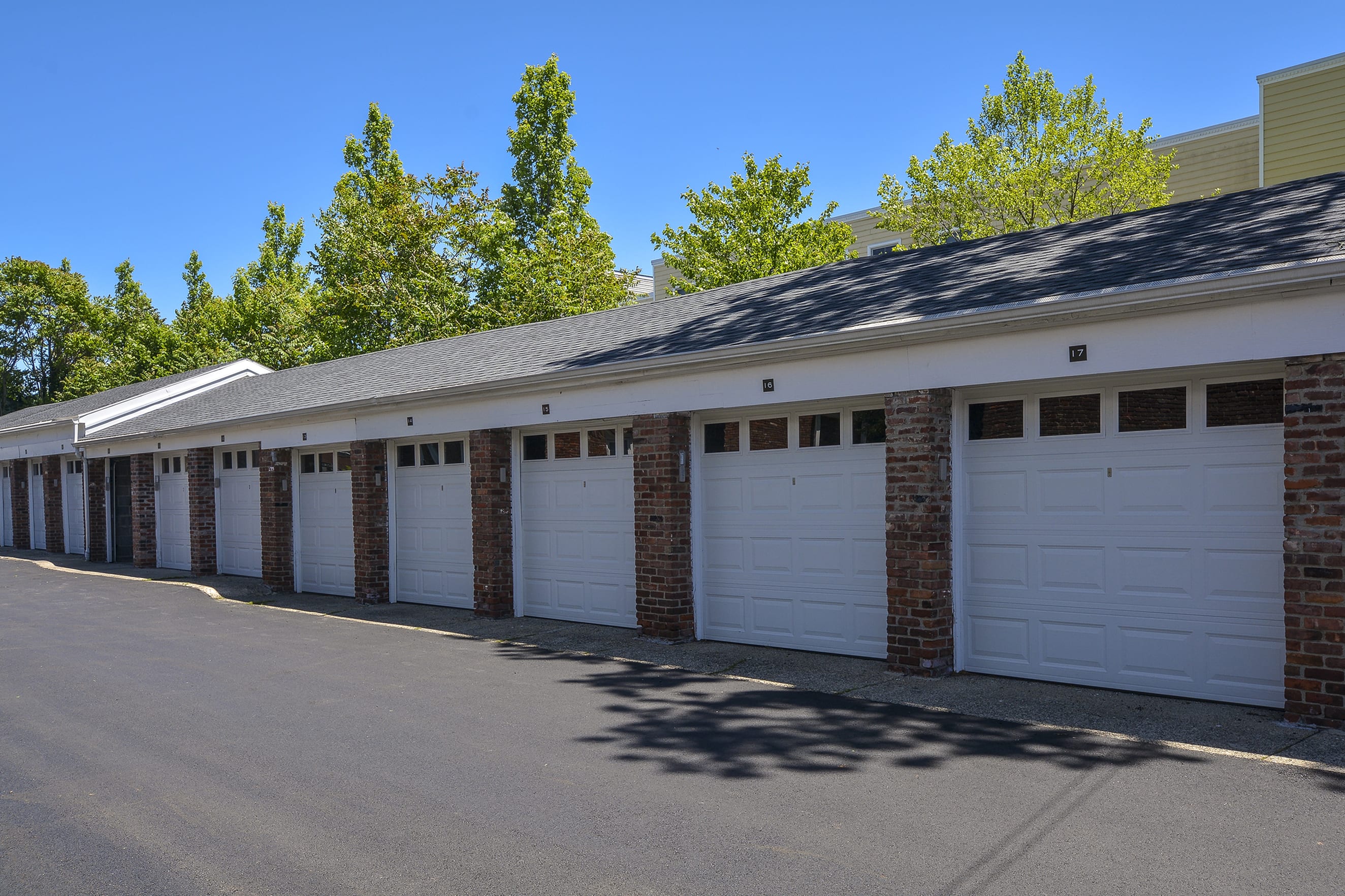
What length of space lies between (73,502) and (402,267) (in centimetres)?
1314

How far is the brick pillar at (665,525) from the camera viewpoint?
10.8m

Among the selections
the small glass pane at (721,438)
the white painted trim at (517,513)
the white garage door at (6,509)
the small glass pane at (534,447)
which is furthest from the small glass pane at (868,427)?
the white garage door at (6,509)

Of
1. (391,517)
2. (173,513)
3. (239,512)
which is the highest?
(391,517)

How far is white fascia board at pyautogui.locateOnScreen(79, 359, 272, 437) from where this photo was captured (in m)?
24.8

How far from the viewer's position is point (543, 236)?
33.8m

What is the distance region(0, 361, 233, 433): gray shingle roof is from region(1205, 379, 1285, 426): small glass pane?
2481 centimetres

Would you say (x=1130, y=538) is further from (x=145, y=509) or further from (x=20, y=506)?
(x=20, y=506)

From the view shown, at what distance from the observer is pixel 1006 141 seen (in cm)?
2530

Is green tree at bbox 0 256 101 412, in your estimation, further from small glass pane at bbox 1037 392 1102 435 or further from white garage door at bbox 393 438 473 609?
small glass pane at bbox 1037 392 1102 435

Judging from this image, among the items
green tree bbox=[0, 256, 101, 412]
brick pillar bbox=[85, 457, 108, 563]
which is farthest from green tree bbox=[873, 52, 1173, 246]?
green tree bbox=[0, 256, 101, 412]

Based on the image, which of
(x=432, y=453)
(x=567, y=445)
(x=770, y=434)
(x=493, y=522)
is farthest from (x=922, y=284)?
(x=432, y=453)

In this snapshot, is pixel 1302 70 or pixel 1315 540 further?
pixel 1302 70

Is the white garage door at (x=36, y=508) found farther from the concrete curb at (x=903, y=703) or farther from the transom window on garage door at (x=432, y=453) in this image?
the transom window on garage door at (x=432, y=453)

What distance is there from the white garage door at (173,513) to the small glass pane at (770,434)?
51.5ft
